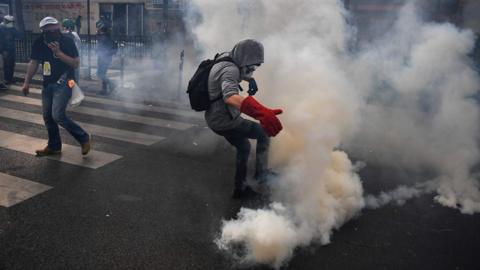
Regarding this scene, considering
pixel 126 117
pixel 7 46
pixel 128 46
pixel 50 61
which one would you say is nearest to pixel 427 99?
pixel 50 61

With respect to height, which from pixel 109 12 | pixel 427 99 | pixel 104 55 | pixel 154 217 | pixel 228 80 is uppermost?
pixel 109 12

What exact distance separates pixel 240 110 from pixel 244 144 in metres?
0.97

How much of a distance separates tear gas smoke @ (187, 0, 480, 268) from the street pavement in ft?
0.73

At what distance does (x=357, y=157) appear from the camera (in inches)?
237

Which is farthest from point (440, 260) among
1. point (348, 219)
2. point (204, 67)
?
point (204, 67)

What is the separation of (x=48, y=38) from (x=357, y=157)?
4290 mm

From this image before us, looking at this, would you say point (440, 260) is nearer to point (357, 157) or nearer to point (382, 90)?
point (357, 157)

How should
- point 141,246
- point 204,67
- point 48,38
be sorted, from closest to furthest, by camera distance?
point 141,246 < point 204,67 < point 48,38

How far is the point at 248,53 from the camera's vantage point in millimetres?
3709

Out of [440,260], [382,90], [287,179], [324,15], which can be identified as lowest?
[440,260]

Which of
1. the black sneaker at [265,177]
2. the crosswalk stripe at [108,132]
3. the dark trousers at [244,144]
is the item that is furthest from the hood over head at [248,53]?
the crosswalk stripe at [108,132]

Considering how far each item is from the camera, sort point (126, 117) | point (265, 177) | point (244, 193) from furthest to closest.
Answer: point (126, 117), point (265, 177), point (244, 193)

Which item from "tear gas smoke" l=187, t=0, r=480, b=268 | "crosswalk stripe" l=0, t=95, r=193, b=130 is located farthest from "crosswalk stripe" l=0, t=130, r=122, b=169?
"tear gas smoke" l=187, t=0, r=480, b=268

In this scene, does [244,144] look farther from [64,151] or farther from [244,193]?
[64,151]
